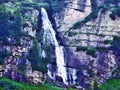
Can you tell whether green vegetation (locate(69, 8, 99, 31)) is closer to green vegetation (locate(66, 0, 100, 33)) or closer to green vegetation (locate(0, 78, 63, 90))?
green vegetation (locate(66, 0, 100, 33))

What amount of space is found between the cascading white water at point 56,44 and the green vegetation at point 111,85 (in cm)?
609

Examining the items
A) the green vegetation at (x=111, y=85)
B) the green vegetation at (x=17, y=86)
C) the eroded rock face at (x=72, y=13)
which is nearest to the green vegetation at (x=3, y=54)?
the green vegetation at (x=17, y=86)

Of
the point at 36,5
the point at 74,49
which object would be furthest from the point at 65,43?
the point at 36,5

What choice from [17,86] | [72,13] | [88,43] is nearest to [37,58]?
[17,86]

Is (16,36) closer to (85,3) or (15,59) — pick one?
(15,59)

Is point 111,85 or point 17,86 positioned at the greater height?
point 17,86

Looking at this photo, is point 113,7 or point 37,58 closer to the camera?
point 37,58

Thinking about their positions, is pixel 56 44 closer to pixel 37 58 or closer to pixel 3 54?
pixel 37 58

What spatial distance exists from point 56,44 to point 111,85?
12.0 m

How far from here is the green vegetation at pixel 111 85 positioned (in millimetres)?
87438

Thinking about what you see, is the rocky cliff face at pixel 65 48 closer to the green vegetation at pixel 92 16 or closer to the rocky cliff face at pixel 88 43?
the rocky cliff face at pixel 88 43

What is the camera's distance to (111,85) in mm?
88062

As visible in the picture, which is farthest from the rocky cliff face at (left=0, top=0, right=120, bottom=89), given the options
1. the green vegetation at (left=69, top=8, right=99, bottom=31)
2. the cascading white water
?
the green vegetation at (left=69, top=8, right=99, bottom=31)

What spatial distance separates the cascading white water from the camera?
90.8 meters
